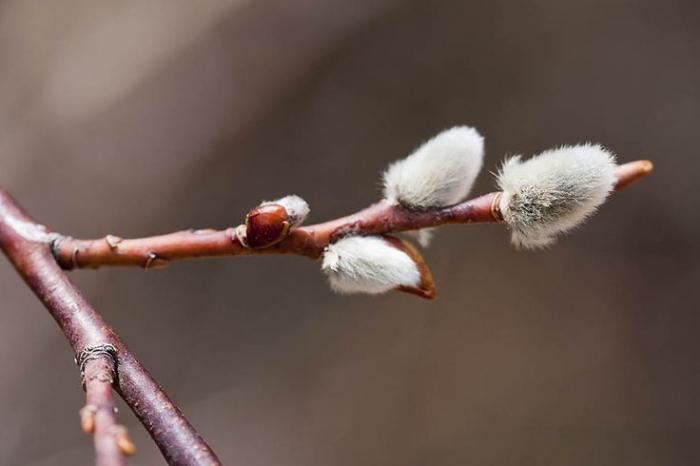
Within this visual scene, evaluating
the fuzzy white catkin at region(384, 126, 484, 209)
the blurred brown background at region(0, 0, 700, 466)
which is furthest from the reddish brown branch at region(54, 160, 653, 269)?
the blurred brown background at region(0, 0, 700, 466)

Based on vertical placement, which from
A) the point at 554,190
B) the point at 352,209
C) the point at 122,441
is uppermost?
the point at 352,209

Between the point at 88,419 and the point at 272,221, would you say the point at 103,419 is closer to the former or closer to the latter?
the point at 88,419

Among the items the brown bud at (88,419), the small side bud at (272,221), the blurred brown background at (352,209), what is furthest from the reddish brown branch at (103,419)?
the blurred brown background at (352,209)

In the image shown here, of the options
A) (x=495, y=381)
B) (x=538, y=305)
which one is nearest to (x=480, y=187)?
(x=538, y=305)

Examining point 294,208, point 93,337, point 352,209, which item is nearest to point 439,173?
point 294,208

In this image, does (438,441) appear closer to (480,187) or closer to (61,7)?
(480,187)
